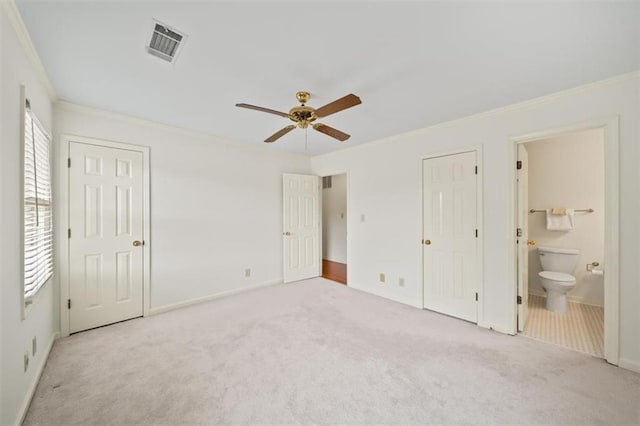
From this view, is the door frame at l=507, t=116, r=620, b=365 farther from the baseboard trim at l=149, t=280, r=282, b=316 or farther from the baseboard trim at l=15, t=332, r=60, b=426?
the baseboard trim at l=15, t=332, r=60, b=426

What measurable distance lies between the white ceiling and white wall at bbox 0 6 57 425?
0.21 metres

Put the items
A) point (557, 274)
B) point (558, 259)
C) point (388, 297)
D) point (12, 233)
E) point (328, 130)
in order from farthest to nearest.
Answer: point (388, 297) → point (558, 259) → point (557, 274) → point (328, 130) → point (12, 233)

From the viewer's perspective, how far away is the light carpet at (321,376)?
1.62 metres

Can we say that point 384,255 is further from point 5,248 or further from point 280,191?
point 5,248

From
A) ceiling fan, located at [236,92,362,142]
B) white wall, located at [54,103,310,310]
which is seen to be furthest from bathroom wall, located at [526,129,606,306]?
white wall, located at [54,103,310,310]

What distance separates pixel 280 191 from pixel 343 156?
4.23ft

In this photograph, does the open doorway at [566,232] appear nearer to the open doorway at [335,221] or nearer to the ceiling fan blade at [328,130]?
the ceiling fan blade at [328,130]

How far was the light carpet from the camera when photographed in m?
1.62

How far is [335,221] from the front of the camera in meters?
6.63

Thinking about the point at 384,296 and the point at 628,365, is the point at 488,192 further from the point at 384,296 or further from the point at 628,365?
the point at 384,296

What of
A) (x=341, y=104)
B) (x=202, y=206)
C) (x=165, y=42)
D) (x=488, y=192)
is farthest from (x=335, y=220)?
(x=165, y=42)

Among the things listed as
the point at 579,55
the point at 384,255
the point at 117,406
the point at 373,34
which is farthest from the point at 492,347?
the point at 117,406

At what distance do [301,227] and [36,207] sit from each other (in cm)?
339

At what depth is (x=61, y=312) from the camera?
2.62 meters
